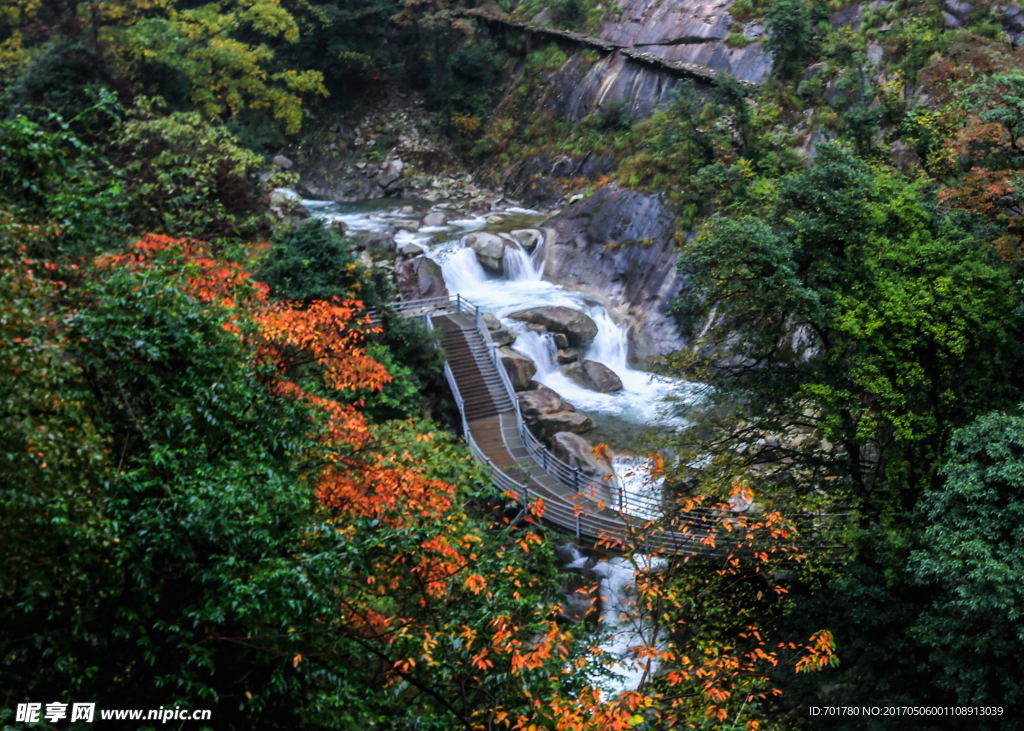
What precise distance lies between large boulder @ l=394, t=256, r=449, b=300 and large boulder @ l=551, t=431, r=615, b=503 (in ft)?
27.5

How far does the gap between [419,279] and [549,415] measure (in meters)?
7.92

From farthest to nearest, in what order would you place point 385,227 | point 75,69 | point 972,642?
point 385,227 → point 75,69 → point 972,642

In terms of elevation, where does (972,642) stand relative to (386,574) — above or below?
below

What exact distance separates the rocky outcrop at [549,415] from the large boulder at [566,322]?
3363mm

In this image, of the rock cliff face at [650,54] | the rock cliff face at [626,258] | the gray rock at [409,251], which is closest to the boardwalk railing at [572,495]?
the gray rock at [409,251]

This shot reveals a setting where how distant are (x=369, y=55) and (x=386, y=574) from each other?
37754 millimetres

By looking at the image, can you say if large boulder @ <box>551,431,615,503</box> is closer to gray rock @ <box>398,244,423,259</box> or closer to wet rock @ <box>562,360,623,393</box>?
wet rock @ <box>562,360,623,393</box>

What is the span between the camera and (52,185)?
845 centimetres

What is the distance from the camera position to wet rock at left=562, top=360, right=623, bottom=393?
2355 centimetres

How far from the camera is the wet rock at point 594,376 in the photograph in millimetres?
23547

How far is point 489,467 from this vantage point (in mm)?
16219

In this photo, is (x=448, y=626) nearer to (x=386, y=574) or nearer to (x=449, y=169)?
(x=386, y=574)

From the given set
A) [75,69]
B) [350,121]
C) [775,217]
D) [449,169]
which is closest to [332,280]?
[775,217]

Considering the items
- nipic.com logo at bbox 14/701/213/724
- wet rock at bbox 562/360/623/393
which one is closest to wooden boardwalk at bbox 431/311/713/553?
wet rock at bbox 562/360/623/393
